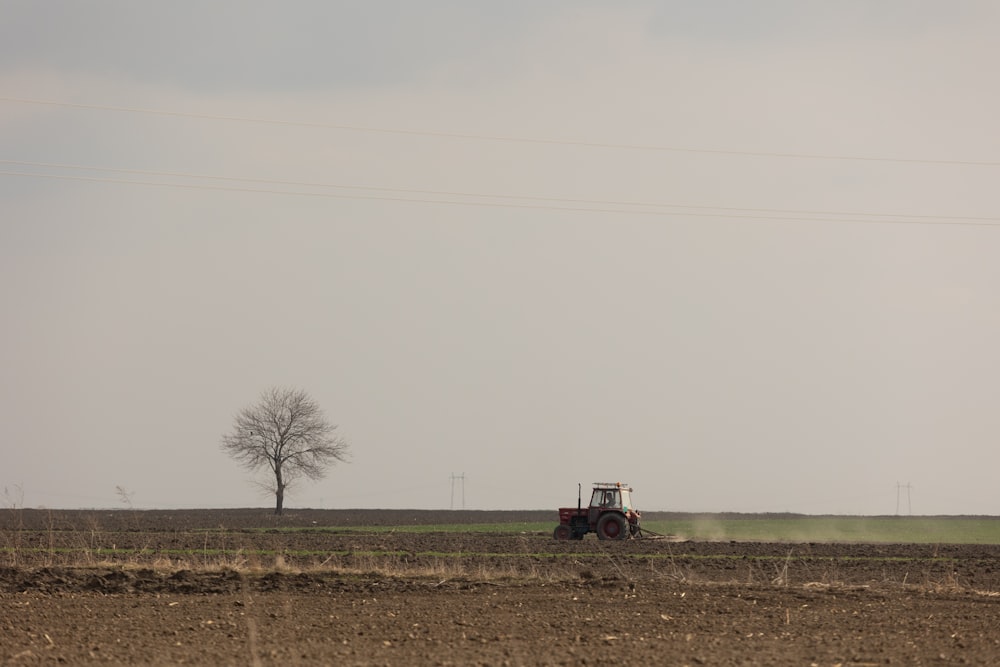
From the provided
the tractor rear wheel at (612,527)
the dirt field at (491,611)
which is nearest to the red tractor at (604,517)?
the tractor rear wheel at (612,527)

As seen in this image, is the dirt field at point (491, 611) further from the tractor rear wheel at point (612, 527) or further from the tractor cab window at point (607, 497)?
the tractor cab window at point (607, 497)

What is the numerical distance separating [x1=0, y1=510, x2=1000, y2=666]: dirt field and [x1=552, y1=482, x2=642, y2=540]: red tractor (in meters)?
8.71

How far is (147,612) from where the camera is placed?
20625 millimetres

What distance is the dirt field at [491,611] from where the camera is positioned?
16.2 m

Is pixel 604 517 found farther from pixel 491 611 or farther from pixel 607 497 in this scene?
pixel 491 611

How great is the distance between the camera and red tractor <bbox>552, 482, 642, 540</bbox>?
43.1 metres

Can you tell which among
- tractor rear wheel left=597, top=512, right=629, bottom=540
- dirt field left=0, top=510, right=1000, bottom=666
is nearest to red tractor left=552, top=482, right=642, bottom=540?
tractor rear wheel left=597, top=512, right=629, bottom=540

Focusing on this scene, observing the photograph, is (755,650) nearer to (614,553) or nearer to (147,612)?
(147,612)

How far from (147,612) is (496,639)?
22.7 ft

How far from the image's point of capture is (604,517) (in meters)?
43.2

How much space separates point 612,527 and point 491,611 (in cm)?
2276

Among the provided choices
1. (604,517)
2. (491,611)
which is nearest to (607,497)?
(604,517)

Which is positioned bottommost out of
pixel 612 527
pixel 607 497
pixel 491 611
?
pixel 612 527

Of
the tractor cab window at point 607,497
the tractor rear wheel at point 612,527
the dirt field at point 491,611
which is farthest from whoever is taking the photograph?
the tractor cab window at point 607,497
